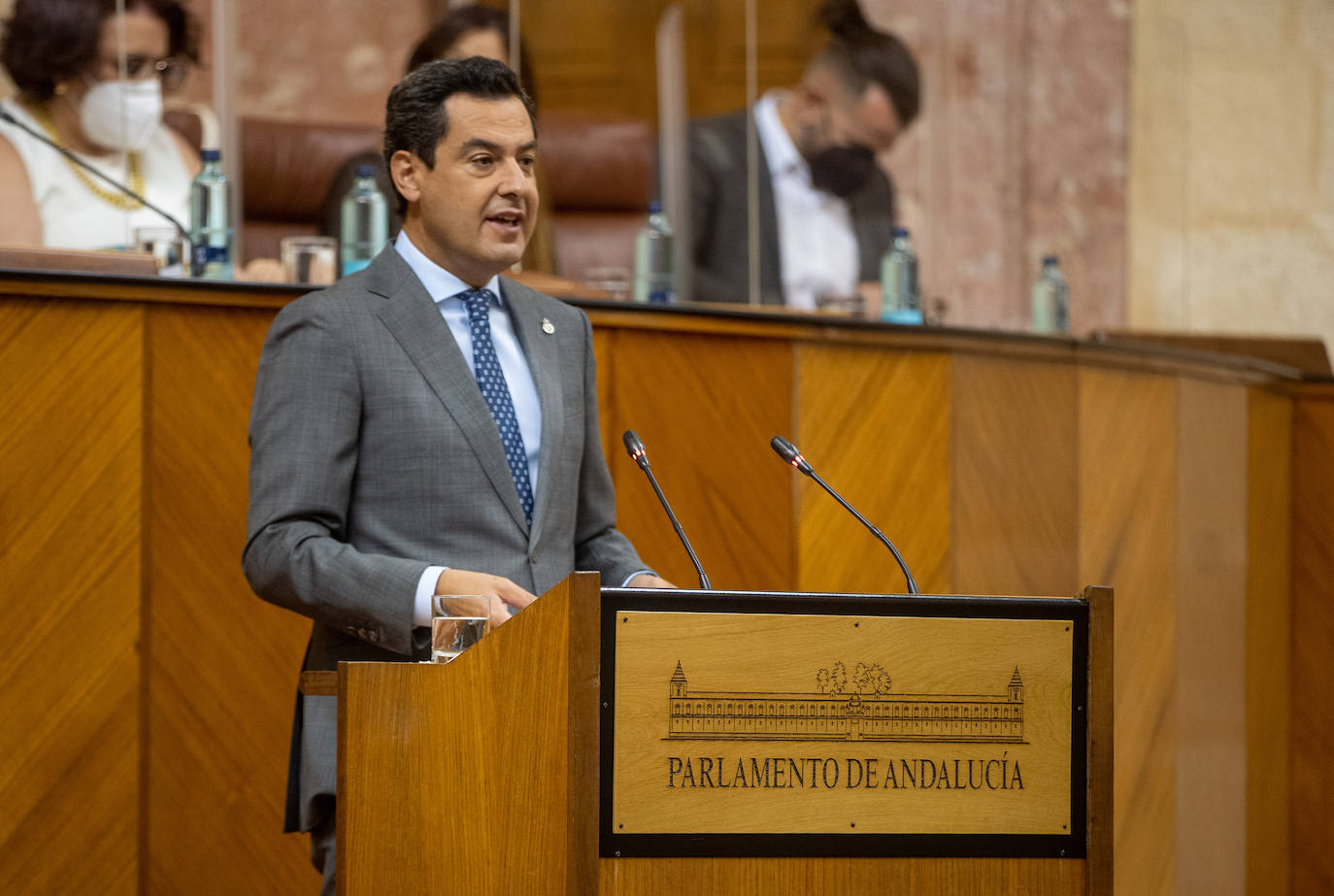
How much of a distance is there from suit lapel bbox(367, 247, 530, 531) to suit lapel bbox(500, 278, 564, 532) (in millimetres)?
17

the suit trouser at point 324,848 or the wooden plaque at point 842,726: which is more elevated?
the wooden plaque at point 842,726

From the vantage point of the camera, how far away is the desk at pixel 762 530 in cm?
235

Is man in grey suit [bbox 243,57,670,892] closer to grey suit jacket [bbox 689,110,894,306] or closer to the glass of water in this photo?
the glass of water

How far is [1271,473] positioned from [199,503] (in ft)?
6.37

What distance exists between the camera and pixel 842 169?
446cm

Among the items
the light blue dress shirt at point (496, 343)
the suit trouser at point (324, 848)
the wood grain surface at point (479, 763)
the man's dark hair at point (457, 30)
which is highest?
the man's dark hair at point (457, 30)

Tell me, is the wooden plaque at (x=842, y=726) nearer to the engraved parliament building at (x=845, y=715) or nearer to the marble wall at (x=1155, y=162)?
the engraved parliament building at (x=845, y=715)

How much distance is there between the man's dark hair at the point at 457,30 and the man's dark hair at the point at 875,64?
111 centimetres

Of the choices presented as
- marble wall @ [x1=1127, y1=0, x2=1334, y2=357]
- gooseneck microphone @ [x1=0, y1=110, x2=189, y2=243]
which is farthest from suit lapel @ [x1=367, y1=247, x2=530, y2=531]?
marble wall @ [x1=1127, y1=0, x2=1334, y2=357]

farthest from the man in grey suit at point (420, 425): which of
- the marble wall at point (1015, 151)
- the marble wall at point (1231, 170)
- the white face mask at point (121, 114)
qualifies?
the marble wall at point (1231, 170)

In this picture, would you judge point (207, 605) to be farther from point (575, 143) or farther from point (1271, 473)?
point (575, 143)

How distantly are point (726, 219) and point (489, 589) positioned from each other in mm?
2617

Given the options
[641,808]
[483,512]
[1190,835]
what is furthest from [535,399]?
[1190,835]

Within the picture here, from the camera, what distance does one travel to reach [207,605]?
2.47 meters
